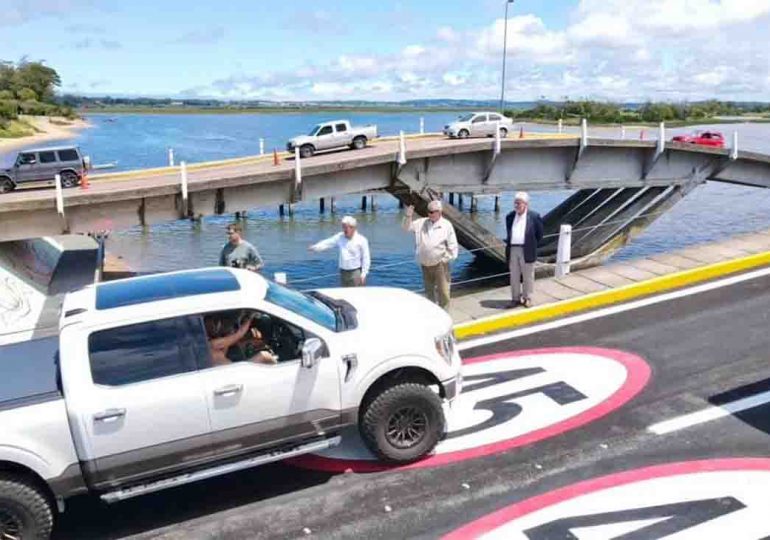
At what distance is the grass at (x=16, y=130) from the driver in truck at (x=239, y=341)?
342 ft

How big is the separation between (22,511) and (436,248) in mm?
5801

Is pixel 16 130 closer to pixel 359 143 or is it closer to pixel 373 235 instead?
pixel 373 235

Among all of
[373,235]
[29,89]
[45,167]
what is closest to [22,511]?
[45,167]

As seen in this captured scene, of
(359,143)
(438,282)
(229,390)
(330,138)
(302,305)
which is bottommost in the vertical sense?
(438,282)

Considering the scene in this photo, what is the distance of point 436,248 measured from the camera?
9109 millimetres

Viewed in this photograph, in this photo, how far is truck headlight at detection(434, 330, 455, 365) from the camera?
20.0 feet

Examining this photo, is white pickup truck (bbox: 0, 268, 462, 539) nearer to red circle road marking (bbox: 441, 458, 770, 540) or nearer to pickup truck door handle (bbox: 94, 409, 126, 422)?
pickup truck door handle (bbox: 94, 409, 126, 422)

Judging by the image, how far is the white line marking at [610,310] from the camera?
8930mm

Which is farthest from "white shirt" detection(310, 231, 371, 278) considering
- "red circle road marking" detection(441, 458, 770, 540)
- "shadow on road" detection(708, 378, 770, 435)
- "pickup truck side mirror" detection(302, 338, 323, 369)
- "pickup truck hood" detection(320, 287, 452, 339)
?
"shadow on road" detection(708, 378, 770, 435)

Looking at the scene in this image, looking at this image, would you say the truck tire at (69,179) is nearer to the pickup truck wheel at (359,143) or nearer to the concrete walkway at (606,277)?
the pickup truck wheel at (359,143)

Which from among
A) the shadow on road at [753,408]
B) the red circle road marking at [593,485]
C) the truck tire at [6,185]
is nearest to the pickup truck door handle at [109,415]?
the red circle road marking at [593,485]

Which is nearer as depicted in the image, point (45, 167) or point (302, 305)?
point (302, 305)

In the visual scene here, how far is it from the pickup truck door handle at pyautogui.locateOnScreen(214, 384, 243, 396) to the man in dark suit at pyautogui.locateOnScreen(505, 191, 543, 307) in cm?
529

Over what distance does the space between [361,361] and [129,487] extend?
2055mm
